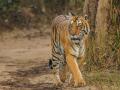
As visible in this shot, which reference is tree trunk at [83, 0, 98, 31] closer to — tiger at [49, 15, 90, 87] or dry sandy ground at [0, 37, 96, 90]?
dry sandy ground at [0, 37, 96, 90]

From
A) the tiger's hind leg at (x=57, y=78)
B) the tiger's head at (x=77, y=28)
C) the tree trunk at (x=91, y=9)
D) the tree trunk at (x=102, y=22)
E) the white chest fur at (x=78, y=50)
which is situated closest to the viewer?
the tiger's head at (x=77, y=28)

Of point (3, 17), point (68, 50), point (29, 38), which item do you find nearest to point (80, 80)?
point (68, 50)

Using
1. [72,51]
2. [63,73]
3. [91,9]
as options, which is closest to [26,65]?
[91,9]

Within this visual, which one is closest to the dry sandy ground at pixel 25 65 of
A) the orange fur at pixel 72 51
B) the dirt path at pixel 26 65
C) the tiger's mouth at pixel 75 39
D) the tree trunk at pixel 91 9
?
the dirt path at pixel 26 65

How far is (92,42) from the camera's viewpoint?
9.61 metres

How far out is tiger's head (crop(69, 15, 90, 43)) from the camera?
316 inches

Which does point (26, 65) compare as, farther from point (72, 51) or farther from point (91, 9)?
point (72, 51)

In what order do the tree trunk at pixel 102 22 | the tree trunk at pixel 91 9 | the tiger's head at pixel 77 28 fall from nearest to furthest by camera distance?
the tiger's head at pixel 77 28 < the tree trunk at pixel 102 22 < the tree trunk at pixel 91 9

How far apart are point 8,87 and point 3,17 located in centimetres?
734

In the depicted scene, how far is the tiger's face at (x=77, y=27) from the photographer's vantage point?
8039mm

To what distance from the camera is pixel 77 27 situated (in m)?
8.05

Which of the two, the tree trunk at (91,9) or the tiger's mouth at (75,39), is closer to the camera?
the tiger's mouth at (75,39)

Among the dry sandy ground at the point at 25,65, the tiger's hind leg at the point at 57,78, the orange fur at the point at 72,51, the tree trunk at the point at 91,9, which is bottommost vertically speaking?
the dry sandy ground at the point at 25,65

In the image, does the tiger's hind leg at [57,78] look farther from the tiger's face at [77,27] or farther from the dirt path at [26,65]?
the tiger's face at [77,27]
